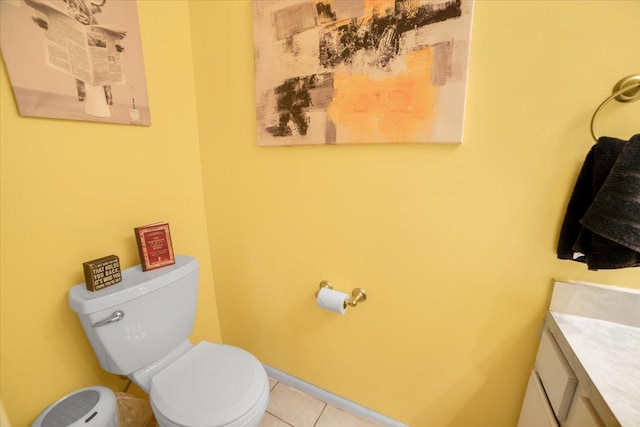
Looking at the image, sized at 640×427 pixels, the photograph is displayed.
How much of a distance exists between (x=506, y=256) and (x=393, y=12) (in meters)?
0.90

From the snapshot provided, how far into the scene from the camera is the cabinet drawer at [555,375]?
62 centimetres

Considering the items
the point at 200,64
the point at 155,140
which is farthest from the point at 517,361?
the point at 200,64

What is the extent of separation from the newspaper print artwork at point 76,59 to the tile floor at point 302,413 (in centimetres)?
153

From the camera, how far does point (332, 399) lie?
128 cm

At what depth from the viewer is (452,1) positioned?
733 millimetres

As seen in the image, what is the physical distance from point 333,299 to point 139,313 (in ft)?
2.46

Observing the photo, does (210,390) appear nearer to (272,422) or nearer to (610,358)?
(272,422)

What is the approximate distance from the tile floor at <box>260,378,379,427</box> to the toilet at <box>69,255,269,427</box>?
488 mm

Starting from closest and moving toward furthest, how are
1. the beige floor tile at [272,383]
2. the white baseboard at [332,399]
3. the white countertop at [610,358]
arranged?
the white countertop at [610,358]
the white baseboard at [332,399]
the beige floor tile at [272,383]

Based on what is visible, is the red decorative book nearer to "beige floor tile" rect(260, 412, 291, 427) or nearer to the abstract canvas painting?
the abstract canvas painting

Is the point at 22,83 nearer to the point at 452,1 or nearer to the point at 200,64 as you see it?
the point at 200,64

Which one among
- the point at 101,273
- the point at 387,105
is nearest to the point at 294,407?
the point at 101,273

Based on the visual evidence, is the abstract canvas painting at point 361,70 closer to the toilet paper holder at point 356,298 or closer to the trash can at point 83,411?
the toilet paper holder at point 356,298

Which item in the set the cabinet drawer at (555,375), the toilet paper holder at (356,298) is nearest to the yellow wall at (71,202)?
the toilet paper holder at (356,298)
